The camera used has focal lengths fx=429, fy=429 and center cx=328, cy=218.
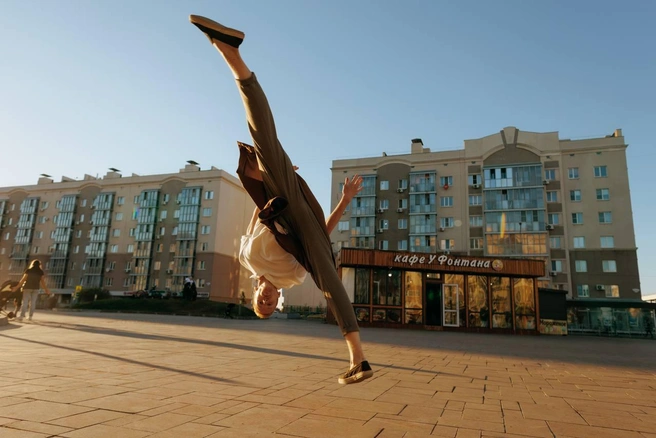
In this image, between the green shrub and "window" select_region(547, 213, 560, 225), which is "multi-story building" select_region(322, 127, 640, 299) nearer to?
"window" select_region(547, 213, 560, 225)

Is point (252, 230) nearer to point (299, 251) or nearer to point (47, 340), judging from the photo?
point (299, 251)

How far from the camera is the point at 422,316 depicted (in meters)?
24.2

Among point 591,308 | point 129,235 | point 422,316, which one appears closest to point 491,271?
point 422,316

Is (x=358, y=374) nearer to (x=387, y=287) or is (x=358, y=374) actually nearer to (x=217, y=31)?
(x=217, y=31)

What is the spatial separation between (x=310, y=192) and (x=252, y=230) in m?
0.65

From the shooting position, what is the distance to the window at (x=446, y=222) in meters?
50.8

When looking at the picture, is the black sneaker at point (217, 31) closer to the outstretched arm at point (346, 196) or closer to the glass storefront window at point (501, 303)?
the outstretched arm at point (346, 196)

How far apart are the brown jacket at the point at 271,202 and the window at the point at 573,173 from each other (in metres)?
52.1

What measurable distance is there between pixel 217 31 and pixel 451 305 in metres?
23.9

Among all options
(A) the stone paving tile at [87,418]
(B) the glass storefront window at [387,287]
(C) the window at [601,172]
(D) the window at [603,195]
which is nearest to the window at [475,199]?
(D) the window at [603,195]

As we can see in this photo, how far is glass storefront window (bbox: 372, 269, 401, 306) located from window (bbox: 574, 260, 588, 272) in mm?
30656

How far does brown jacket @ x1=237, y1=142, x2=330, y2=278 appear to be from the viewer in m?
3.27

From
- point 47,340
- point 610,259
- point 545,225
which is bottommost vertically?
point 47,340

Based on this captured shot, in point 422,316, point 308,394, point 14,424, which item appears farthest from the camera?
point 422,316
